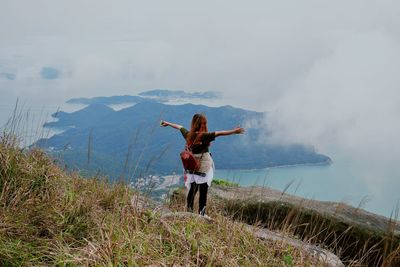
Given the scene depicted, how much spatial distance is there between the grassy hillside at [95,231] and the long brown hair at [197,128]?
1784mm

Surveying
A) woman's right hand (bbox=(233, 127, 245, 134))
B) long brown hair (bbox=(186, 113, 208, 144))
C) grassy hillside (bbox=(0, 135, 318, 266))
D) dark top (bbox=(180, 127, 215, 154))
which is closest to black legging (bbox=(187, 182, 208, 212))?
dark top (bbox=(180, 127, 215, 154))

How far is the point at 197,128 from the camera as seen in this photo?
766 cm

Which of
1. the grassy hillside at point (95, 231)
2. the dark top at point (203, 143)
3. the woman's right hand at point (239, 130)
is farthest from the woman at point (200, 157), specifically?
the grassy hillside at point (95, 231)

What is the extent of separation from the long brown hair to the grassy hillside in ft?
5.85

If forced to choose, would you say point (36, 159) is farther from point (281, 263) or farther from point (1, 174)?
point (281, 263)

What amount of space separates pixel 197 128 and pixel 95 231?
3242 mm

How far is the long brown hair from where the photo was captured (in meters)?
7.63

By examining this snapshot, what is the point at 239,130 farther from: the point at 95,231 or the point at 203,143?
the point at 95,231

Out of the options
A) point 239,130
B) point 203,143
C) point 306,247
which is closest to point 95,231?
point 306,247

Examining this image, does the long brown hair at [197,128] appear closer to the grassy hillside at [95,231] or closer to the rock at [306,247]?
the grassy hillside at [95,231]

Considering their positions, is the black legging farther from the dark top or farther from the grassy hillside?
the grassy hillside

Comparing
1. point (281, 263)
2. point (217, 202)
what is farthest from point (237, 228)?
point (217, 202)

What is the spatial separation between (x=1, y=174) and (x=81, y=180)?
160 centimetres

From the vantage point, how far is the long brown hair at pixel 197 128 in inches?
300
